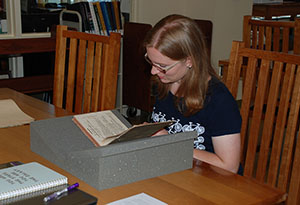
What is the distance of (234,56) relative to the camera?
1480 millimetres

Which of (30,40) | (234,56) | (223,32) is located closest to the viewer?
(234,56)

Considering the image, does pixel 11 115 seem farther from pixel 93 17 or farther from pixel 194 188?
pixel 93 17

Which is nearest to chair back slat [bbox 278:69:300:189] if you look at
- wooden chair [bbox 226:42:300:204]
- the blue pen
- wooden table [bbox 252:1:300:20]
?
wooden chair [bbox 226:42:300:204]

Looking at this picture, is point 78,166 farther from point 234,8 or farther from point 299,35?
point 234,8

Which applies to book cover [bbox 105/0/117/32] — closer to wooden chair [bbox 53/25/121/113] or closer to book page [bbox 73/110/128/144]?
wooden chair [bbox 53/25/121/113]

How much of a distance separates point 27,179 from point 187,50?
628 mm

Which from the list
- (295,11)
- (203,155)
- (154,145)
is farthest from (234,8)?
(154,145)

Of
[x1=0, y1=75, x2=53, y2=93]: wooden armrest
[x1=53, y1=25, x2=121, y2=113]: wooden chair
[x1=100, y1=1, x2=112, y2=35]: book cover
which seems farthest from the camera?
[x1=100, y1=1, x2=112, y2=35]: book cover

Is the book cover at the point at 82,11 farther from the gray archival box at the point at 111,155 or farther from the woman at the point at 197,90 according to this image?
the gray archival box at the point at 111,155

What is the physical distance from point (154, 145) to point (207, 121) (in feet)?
1.34

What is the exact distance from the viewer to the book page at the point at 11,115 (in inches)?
56.8

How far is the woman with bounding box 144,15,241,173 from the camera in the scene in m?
1.31

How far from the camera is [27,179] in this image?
96 centimetres

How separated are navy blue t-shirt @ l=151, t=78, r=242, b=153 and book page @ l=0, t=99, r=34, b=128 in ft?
1.57
